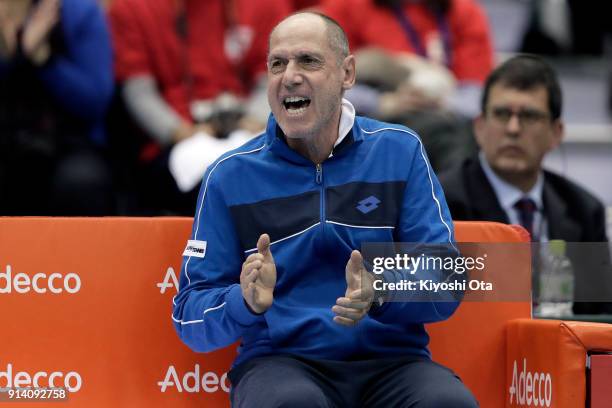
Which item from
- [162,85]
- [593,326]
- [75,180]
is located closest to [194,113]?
[162,85]

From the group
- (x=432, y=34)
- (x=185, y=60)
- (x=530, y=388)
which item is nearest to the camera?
(x=530, y=388)

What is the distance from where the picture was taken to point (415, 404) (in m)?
3.20

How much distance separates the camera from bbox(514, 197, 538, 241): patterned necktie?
467 centimetres

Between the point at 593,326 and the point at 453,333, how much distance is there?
54 cm

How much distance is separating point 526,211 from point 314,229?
58.0 inches

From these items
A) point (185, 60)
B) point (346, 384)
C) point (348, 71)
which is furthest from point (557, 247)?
point (185, 60)

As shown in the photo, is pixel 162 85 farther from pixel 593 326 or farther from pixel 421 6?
pixel 593 326

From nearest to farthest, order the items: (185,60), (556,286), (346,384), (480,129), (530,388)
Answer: (346,384) → (530,388) → (556,286) → (480,129) → (185,60)

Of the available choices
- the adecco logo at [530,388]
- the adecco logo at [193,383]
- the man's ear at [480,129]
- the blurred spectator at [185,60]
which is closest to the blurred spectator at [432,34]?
the blurred spectator at [185,60]

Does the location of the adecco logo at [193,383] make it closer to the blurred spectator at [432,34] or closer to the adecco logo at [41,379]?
the adecco logo at [41,379]

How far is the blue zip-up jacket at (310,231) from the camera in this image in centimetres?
341

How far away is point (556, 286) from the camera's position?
4.35 meters

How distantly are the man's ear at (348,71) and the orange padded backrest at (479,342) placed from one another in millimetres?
619

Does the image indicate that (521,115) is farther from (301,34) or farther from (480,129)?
(301,34)
